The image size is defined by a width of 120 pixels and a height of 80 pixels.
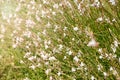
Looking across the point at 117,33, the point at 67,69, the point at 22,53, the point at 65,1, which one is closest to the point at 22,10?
the point at 22,53

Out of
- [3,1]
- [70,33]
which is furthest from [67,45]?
[3,1]

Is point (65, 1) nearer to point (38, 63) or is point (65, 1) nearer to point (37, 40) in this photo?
point (37, 40)

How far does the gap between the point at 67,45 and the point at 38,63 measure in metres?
0.37

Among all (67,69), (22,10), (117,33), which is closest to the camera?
(117,33)

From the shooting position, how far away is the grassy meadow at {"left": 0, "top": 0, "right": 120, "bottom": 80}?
264 cm

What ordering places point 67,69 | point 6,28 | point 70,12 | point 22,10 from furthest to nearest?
point 22,10 → point 6,28 → point 70,12 → point 67,69

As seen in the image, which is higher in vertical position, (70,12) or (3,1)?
(3,1)

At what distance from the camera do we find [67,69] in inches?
117

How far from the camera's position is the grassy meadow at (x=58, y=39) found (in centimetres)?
264

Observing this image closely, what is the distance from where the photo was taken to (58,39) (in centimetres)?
297

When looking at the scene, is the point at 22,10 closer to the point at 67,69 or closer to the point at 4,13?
the point at 4,13

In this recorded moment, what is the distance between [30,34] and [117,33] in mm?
1250

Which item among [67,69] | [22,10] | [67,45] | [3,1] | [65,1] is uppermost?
[3,1]

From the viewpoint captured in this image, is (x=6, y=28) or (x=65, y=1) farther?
(x=6, y=28)
